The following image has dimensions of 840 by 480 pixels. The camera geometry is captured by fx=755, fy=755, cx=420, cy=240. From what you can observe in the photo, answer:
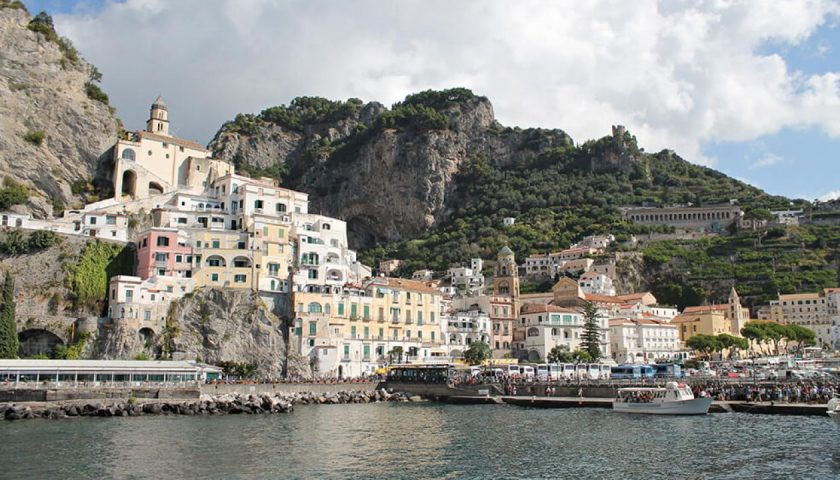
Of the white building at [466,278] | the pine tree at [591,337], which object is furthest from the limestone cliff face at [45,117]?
the pine tree at [591,337]

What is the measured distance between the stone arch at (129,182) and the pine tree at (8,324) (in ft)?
80.4

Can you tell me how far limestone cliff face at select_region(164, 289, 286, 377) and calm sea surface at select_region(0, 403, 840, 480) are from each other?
52.9 ft

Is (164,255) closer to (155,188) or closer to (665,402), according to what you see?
(155,188)

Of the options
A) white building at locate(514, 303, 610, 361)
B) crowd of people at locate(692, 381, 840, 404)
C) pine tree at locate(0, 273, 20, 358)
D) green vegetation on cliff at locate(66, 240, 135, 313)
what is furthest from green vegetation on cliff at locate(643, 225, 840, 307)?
pine tree at locate(0, 273, 20, 358)

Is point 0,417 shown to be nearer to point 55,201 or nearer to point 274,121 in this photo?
point 55,201

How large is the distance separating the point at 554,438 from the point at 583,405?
58.1 ft

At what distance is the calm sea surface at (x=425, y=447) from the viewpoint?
94.2 ft

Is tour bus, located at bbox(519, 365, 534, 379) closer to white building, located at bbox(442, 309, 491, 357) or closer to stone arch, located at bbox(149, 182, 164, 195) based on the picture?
white building, located at bbox(442, 309, 491, 357)

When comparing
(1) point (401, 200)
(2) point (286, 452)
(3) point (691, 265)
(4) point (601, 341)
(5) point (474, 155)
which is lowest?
(2) point (286, 452)

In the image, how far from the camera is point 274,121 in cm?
16238

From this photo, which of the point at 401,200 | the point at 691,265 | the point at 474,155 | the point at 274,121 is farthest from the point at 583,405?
the point at 274,121

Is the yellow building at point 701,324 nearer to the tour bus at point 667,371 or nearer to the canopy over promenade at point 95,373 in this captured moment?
the tour bus at point 667,371

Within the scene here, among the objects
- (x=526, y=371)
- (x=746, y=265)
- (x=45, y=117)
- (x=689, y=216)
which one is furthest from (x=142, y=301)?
(x=689, y=216)

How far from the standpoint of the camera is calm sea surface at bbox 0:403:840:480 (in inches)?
1130
